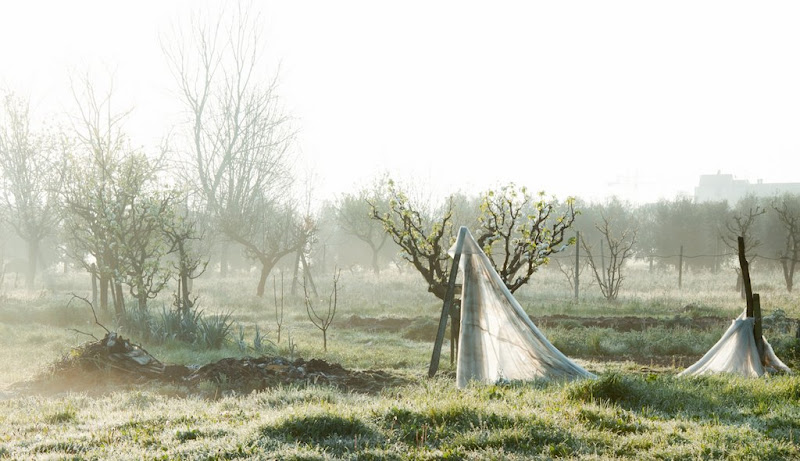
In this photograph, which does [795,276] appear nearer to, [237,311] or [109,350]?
[237,311]

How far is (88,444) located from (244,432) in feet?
4.00

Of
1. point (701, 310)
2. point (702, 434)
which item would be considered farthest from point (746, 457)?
point (701, 310)

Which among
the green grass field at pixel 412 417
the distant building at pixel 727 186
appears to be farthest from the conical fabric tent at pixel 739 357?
the distant building at pixel 727 186

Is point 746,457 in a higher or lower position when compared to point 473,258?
lower

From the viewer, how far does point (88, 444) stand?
4.92 meters

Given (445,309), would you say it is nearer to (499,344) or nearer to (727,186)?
(499,344)

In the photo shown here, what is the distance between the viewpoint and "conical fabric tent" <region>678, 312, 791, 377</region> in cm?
855

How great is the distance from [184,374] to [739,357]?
25.0 ft

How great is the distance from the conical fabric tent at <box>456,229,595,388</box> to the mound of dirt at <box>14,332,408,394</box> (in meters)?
1.09

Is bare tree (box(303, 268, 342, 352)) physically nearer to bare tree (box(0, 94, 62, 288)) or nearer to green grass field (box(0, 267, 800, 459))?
green grass field (box(0, 267, 800, 459))

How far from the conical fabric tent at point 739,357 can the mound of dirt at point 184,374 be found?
168 inches

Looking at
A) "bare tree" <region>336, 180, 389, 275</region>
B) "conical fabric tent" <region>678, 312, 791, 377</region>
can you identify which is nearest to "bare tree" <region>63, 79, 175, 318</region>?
"conical fabric tent" <region>678, 312, 791, 377</region>

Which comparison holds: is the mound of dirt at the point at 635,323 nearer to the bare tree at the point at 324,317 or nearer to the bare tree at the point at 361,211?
the bare tree at the point at 324,317

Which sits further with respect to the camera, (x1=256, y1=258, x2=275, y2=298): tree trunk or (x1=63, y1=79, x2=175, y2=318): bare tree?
(x1=256, y1=258, x2=275, y2=298): tree trunk
